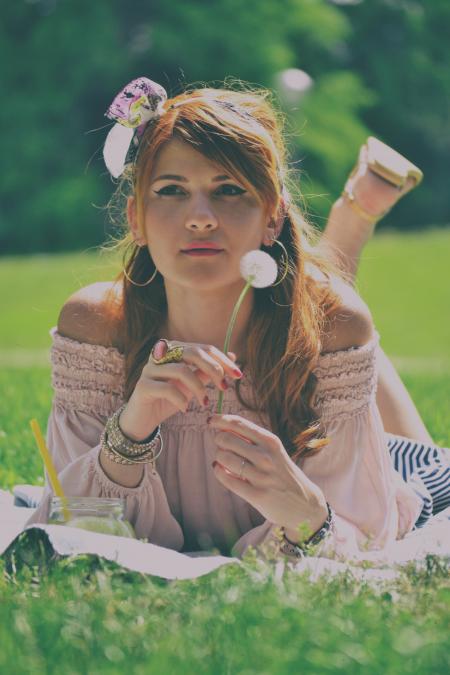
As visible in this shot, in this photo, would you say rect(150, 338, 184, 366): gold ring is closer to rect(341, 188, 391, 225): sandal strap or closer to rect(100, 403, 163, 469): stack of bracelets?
rect(100, 403, 163, 469): stack of bracelets

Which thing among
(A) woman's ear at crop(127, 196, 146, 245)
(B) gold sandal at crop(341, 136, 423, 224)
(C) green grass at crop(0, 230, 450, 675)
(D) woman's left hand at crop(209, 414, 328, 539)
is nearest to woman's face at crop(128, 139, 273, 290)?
(A) woman's ear at crop(127, 196, 146, 245)

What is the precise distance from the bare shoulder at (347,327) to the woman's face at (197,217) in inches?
15.1

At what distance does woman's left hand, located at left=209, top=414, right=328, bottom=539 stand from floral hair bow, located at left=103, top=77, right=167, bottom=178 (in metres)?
0.98

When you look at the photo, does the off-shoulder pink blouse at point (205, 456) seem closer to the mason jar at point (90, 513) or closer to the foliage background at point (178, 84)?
the mason jar at point (90, 513)

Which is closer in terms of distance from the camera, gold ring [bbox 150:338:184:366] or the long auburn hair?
gold ring [bbox 150:338:184:366]

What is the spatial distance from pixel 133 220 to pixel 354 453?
991 millimetres

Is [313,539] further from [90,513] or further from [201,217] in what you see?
[201,217]

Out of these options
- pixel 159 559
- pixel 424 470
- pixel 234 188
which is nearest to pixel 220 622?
pixel 159 559

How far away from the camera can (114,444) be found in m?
3.27

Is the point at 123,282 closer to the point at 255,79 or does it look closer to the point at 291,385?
the point at 291,385

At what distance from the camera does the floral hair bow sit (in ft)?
11.4

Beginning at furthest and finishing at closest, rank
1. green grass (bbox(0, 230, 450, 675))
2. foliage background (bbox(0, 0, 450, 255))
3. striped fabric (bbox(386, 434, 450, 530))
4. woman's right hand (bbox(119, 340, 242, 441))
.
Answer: foliage background (bbox(0, 0, 450, 255)) → striped fabric (bbox(386, 434, 450, 530)) → woman's right hand (bbox(119, 340, 242, 441)) → green grass (bbox(0, 230, 450, 675))

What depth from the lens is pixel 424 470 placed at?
14.0 ft

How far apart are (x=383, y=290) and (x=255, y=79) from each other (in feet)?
39.3
